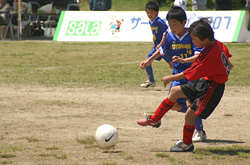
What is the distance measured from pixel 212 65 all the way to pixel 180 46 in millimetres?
1232

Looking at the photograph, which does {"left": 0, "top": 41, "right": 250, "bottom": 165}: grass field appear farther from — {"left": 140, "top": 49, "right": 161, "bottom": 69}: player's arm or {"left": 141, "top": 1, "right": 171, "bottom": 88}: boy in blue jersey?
{"left": 140, "top": 49, "right": 161, "bottom": 69}: player's arm

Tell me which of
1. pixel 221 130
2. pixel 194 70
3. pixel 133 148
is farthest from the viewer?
pixel 221 130

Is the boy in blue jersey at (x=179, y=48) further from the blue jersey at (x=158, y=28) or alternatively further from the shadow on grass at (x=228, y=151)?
the blue jersey at (x=158, y=28)

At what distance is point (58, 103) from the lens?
8102mm

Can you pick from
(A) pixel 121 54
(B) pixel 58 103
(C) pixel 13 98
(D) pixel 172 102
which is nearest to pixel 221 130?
(D) pixel 172 102

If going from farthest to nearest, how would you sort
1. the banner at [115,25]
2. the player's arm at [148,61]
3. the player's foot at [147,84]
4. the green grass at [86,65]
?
the banner at [115,25] < the green grass at [86,65] < the player's foot at [147,84] < the player's arm at [148,61]

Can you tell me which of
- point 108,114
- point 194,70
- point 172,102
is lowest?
point 108,114

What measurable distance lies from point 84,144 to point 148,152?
2.85 feet

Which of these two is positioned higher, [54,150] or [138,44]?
[54,150]

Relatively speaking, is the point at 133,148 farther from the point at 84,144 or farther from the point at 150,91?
the point at 150,91

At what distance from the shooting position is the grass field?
16.1ft

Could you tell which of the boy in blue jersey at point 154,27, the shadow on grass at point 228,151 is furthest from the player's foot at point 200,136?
the boy in blue jersey at point 154,27

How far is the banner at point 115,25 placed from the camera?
20.0 metres

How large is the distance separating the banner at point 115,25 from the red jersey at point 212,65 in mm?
15417
